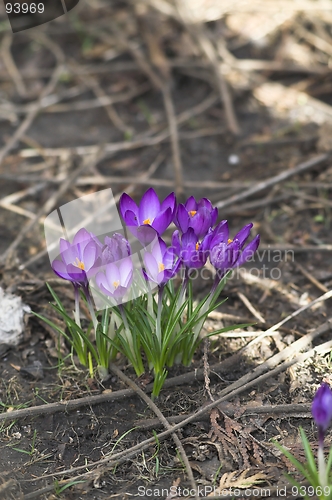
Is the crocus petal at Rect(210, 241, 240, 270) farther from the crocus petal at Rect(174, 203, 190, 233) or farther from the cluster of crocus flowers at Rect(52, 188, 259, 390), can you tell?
the crocus petal at Rect(174, 203, 190, 233)

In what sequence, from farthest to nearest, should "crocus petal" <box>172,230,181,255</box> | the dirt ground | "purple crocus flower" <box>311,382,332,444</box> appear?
the dirt ground, "crocus petal" <box>172,230,181,255</box>, "purple crocus flower" <box>311,382,332,444</box>

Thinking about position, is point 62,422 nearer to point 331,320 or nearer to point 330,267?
point 331,320

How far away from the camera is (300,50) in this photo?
4473 millimetres

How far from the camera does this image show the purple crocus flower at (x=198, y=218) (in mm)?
1903

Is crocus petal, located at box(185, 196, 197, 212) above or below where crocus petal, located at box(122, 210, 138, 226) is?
below

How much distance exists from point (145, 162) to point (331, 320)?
6.05ft

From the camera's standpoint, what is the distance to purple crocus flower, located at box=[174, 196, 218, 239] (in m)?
1.90

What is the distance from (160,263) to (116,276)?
0.15 metres

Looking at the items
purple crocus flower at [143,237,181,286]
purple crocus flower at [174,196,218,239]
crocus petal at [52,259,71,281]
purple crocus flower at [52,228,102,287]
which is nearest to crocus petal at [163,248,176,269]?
purple crocus flower at [143,237,181,286]

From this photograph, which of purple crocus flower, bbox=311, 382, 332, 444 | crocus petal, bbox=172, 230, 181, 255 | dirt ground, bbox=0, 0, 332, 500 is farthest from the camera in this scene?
dirt ground, bbox=0, 0, 332, 500

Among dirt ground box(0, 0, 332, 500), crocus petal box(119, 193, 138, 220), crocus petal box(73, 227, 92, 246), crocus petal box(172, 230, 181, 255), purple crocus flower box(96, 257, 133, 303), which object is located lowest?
dirt ground box(0, 0, 332, 500)

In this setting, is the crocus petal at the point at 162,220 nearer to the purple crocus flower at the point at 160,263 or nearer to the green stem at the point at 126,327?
the purple crocus flower at the point at 160,263

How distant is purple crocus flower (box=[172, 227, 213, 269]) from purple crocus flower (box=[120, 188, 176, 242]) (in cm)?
8

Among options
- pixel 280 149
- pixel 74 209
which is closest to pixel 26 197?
pixel 74 209
